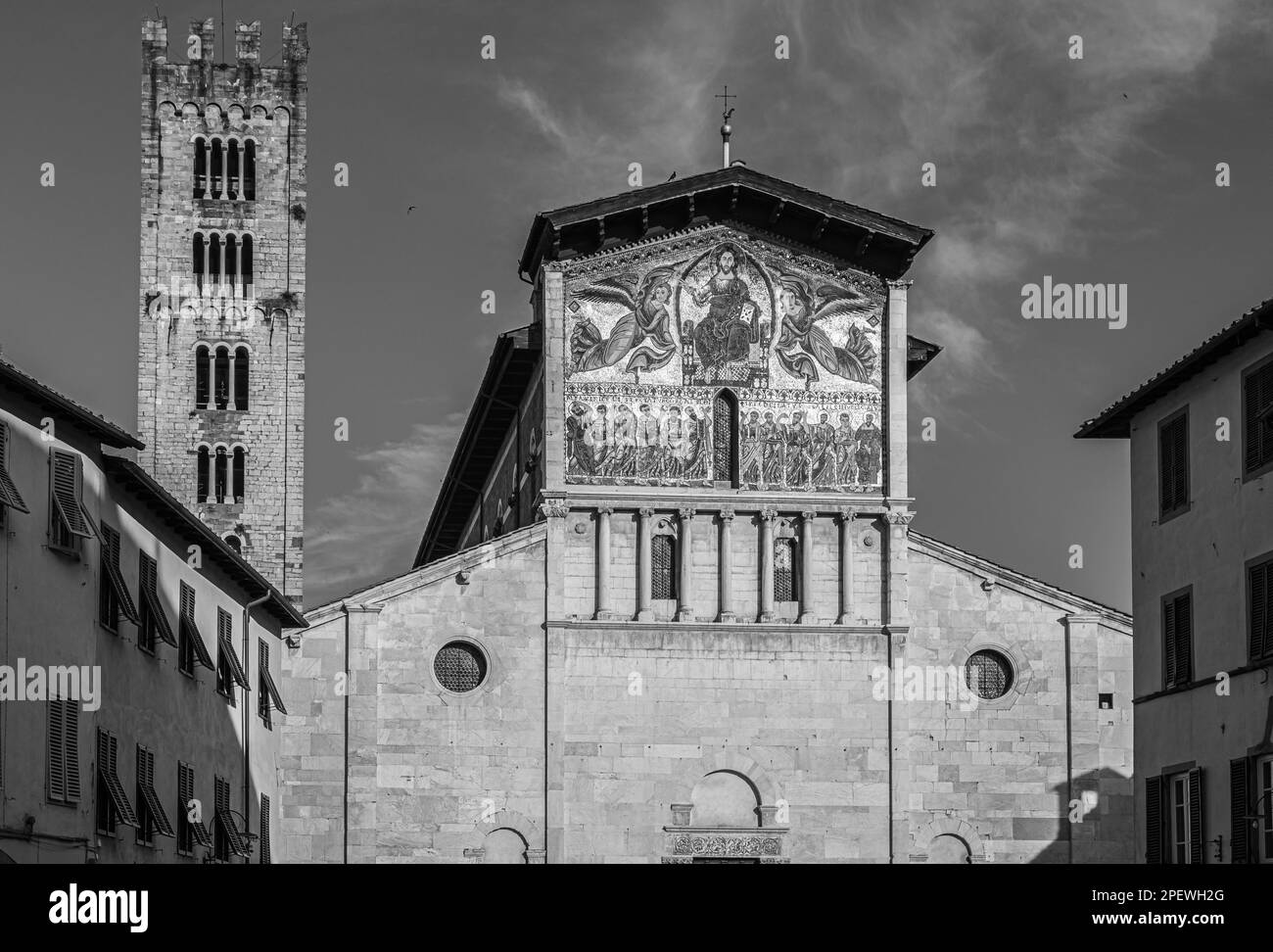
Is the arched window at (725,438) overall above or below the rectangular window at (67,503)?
above

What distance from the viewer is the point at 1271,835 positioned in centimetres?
3750

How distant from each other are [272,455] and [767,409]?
22306mm

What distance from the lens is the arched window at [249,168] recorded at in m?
77.1

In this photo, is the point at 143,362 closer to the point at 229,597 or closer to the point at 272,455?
the point at 272,455

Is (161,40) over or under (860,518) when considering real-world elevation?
over

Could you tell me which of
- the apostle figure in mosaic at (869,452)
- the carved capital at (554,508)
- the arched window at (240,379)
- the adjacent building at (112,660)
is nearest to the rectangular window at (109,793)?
the adjacent building at (112,660)

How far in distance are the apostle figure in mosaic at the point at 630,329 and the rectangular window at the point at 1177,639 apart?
60.9ft

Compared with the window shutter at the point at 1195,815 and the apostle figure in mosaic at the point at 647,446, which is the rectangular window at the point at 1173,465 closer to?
the window shutter at the point at 1195,815

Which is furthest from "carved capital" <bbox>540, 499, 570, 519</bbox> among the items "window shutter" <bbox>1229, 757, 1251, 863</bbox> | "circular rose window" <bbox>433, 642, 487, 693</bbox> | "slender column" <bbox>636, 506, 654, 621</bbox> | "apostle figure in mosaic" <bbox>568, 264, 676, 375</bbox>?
"window shutter" <bbox>1229, 757, 1251, 863</bbox>

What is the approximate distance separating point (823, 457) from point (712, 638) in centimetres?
507

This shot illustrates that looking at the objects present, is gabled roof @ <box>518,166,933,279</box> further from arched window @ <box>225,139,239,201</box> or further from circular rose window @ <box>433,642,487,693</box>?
arched window @ <box>225,139,239,201</box>
